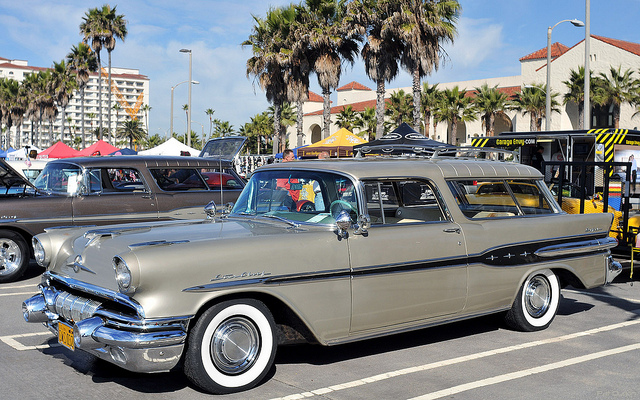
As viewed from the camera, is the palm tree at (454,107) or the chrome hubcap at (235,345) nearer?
the chrome hubcap at (235,345)

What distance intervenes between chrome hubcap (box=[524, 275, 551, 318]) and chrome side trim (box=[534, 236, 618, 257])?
0.89 ft

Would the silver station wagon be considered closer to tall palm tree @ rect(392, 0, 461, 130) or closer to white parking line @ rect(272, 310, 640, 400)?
white parking line @ rect(272, 310, 640, 400)

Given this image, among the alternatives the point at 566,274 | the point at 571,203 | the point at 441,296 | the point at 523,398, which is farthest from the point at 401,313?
the point at 571,203

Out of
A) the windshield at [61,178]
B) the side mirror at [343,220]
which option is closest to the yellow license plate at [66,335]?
the side mirror at [343,220]

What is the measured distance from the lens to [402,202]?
224 inches

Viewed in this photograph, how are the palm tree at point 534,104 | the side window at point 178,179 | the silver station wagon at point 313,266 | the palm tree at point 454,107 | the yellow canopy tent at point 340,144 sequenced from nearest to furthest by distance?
1. the silver station wagon at point 313,266
2. the side window at point 178,179
3. the yellow canopy tent at point 340,144
4. the palm tree at point 534,104
5. the palm tree at point 454,107

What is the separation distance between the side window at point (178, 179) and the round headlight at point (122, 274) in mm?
5956

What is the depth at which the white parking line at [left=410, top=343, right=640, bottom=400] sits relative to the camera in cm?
450

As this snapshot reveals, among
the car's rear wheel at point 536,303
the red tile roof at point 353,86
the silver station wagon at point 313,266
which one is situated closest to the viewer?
the silver station wagon at point 313,266

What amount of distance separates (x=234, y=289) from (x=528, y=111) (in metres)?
48.5

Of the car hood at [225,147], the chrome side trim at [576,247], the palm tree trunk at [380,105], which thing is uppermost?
the palm tree trunk at [380,105]

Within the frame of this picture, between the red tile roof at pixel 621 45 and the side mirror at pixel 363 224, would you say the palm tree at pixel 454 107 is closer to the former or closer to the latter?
the red tile roof at pixel 621 45

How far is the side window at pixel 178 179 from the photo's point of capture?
1002cm

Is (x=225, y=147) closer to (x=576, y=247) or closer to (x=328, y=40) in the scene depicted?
(x=576, y=247)
